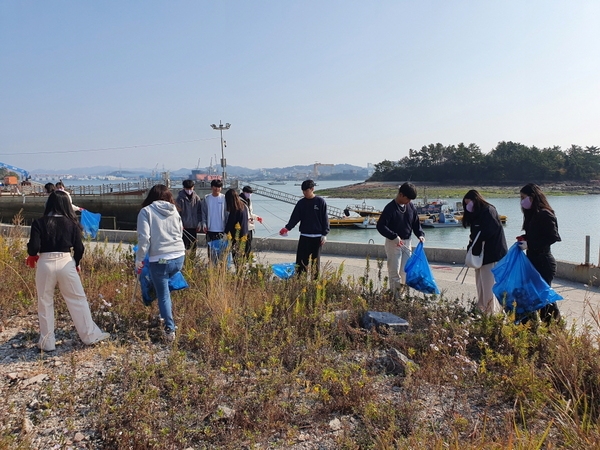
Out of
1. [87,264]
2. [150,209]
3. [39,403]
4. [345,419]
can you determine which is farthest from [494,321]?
[87,264]

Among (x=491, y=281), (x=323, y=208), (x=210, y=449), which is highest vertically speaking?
(x=323, y=208)

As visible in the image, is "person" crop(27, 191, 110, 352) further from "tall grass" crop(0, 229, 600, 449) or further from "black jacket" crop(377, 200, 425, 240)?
"black jacket" crop(377, 200, 425, 240)

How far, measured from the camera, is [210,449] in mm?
2705

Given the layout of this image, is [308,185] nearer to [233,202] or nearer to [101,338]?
[233,202]

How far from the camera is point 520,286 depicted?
4.77 metres

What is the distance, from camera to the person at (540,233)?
4840 mm

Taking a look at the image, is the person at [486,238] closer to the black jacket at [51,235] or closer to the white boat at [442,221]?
the black jacket at [51,235]

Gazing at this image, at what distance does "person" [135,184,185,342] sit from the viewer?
167 inches

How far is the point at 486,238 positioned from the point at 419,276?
0.90 meters

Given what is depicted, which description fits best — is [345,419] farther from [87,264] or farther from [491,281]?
[87,264]

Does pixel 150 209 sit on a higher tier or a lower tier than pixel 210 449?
higher

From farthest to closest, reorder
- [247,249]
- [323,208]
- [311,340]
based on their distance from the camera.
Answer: [247,249], [323,208], [311,340]

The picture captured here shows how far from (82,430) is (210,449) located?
2.71 feet

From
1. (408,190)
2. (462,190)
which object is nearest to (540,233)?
(408,190)
